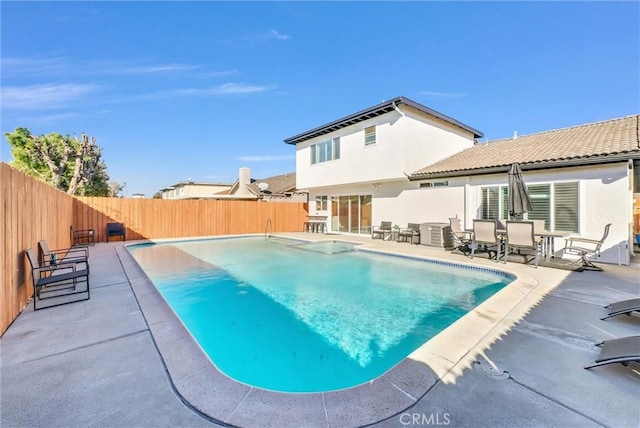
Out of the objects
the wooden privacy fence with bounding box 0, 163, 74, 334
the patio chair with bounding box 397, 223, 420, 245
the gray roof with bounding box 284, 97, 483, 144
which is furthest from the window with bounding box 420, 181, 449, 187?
the wooden privacy fence with bounding box 0, 163, 74, 334

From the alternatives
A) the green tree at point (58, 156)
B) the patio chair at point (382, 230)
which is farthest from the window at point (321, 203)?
the green tree at point (58, 156)

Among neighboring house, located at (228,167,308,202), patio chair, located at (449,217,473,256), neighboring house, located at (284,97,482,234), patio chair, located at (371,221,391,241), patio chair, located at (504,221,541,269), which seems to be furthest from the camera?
neighboring house, located at (228,167,308,202)

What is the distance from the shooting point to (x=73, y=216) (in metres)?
13.3

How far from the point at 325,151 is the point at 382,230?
6.05 meters

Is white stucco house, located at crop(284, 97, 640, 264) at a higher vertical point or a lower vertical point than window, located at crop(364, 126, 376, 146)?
lower

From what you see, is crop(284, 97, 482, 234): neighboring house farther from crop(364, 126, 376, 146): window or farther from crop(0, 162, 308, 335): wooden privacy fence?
crop(0, 162, 308, 335): wooden privacy fence

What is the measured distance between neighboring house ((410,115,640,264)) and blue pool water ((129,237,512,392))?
13.2 ft

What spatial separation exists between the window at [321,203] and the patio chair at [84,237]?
1280 cm

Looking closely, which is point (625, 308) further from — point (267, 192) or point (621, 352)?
point (267, 192)

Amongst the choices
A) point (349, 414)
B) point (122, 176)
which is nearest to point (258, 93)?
point (349, 414)

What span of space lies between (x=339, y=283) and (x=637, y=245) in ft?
46.4

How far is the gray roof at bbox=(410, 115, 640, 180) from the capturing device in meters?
8.62

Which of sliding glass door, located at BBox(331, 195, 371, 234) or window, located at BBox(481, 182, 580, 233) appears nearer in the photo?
window, located at BBox(481, 182, 580, 233)

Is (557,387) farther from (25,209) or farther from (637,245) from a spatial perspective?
(637,245)
